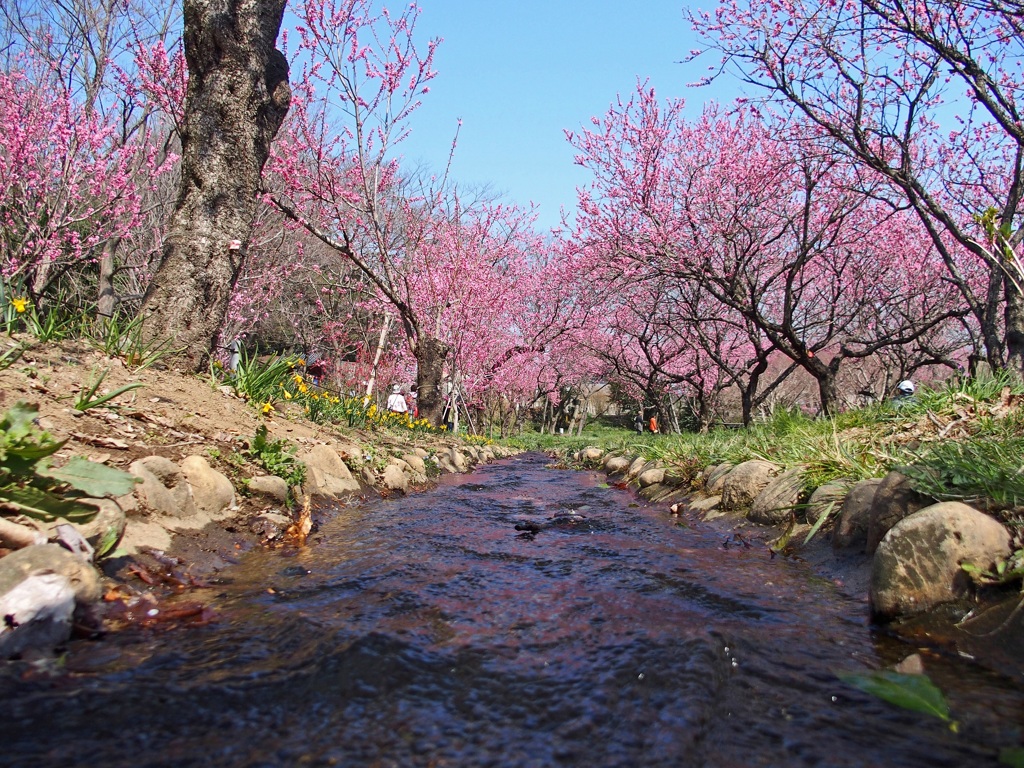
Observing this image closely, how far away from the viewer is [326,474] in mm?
4773

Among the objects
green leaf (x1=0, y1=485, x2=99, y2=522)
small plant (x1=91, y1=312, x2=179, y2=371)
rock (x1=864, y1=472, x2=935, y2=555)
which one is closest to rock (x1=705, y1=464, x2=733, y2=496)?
rock (x1=864, y1=472, x2=935, y2=555)

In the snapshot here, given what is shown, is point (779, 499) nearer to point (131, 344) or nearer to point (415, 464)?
point (415, 464)

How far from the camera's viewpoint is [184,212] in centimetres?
544

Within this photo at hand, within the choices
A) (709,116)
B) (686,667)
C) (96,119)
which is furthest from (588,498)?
(96,119)

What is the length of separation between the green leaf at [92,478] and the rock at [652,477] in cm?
544

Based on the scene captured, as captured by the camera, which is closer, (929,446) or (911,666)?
(911,666)

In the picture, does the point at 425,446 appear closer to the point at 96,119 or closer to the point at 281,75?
the point at 281,75

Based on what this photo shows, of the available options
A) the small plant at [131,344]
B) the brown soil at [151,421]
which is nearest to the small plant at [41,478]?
the brown soil at [151,421]

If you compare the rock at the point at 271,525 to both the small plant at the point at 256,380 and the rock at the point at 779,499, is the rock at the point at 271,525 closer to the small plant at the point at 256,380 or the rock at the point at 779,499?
the small plant at the point at 256,380

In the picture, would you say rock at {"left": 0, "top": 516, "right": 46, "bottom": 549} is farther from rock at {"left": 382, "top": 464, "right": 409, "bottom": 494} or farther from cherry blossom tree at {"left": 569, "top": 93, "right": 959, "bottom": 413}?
cherry blossom tree at {"left": 569, "top": 93, "right": 959, "bottom": 413}

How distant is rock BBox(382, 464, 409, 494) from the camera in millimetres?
5758

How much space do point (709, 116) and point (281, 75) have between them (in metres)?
9.01

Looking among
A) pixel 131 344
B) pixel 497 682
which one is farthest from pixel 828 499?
pixel 131 344

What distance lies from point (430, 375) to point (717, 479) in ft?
23.5
